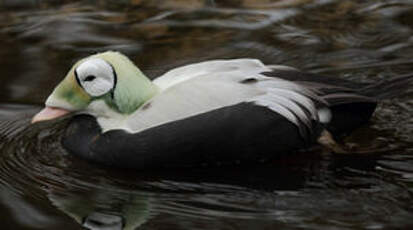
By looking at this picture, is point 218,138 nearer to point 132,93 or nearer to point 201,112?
point 201,112

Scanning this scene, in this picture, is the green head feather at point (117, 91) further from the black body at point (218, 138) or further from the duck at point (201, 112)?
the black body at point (218, 138)

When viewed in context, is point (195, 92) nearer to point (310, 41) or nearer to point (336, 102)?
point (336, 102)

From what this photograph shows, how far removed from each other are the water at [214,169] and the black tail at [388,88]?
23cm

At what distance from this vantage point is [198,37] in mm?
7359

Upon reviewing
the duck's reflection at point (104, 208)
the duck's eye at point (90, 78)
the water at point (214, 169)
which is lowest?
the duck's reflection at point (104, 208)

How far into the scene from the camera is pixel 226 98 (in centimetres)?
512

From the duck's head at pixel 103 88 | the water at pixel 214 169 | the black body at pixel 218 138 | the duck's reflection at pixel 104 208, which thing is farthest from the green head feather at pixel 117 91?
the duck's reflection at pixel 104 208

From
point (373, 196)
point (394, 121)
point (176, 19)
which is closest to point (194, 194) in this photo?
point (373, 196)

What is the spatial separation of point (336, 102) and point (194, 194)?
98cm

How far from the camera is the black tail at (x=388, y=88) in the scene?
543cm

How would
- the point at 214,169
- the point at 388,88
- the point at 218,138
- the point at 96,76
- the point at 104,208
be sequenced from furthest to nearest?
the point at 388,88 → the point at 96,76 → the point at 214,169 → the point at 218,138 → the point at 104,208

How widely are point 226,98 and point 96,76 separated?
0.76m

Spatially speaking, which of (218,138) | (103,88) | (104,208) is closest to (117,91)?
(103,88)

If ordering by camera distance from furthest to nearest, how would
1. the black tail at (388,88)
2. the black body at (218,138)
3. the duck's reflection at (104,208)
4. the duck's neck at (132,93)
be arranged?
1. the black tail at (388,88)
2. the duck's neck at (132,93)
3. the black body at (218,138)
4. the duck's reflection at (104,208)
